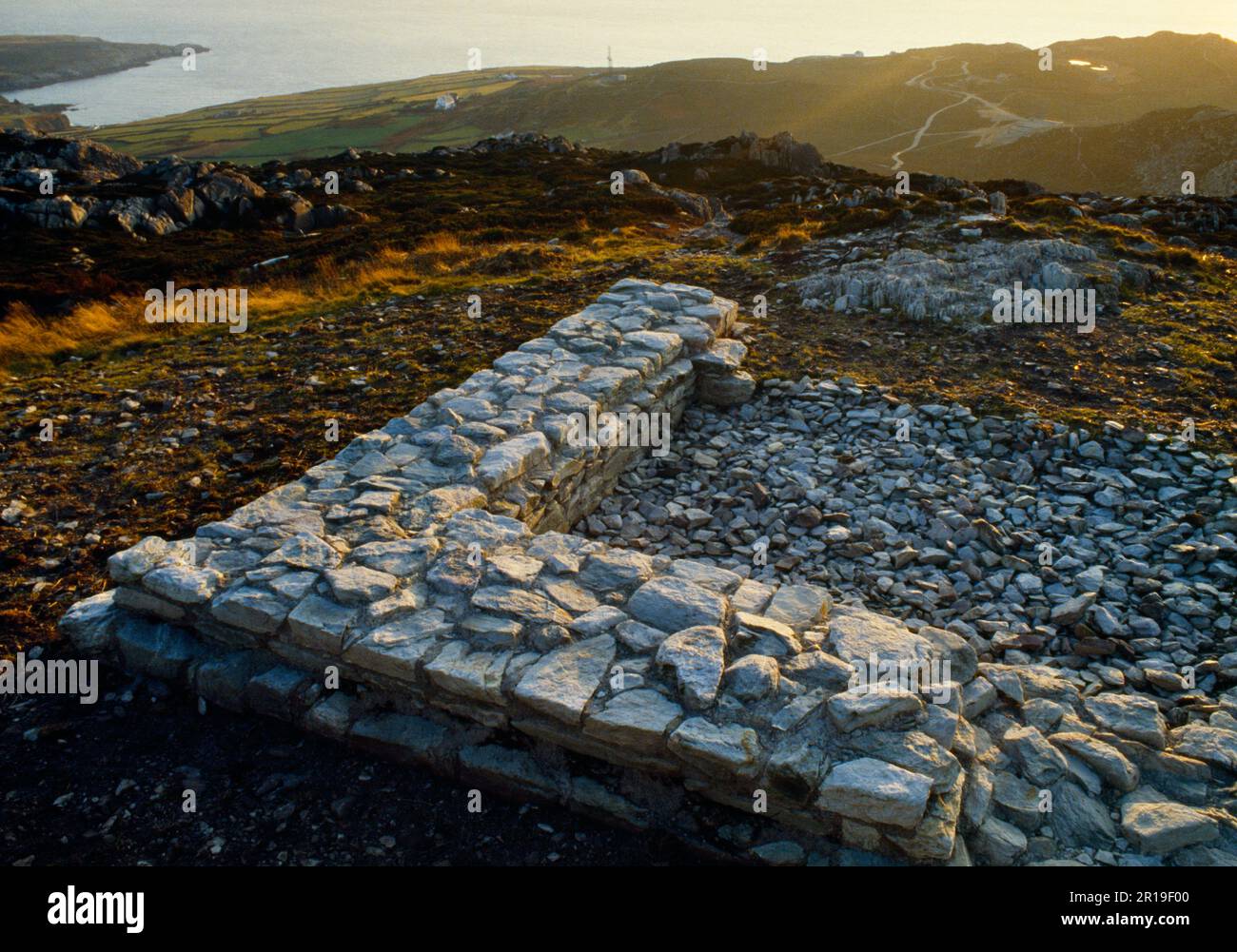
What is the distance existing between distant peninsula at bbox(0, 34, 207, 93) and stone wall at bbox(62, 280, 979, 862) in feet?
491

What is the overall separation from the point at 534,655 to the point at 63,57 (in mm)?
178798

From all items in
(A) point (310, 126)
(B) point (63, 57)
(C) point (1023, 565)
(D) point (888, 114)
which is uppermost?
(B) point (63, 57)

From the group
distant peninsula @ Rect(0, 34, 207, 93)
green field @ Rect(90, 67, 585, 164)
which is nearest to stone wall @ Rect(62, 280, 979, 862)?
green field @ Rect(90, 67, 585, 164)

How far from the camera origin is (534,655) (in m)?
4.53

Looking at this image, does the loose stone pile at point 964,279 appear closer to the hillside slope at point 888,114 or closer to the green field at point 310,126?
the hillside slope at point 888,114

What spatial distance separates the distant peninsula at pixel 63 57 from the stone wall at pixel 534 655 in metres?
150

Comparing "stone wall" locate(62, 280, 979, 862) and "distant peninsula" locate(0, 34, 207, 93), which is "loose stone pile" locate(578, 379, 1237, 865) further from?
"distant peninsula" locate(0, 34, 207, 93)

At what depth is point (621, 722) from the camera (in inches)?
157

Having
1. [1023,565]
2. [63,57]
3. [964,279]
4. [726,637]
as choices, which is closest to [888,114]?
[964,279]

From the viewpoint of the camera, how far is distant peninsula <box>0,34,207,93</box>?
121 meters

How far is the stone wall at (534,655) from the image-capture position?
3895 mm

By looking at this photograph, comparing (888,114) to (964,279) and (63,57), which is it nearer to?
(964,279)
